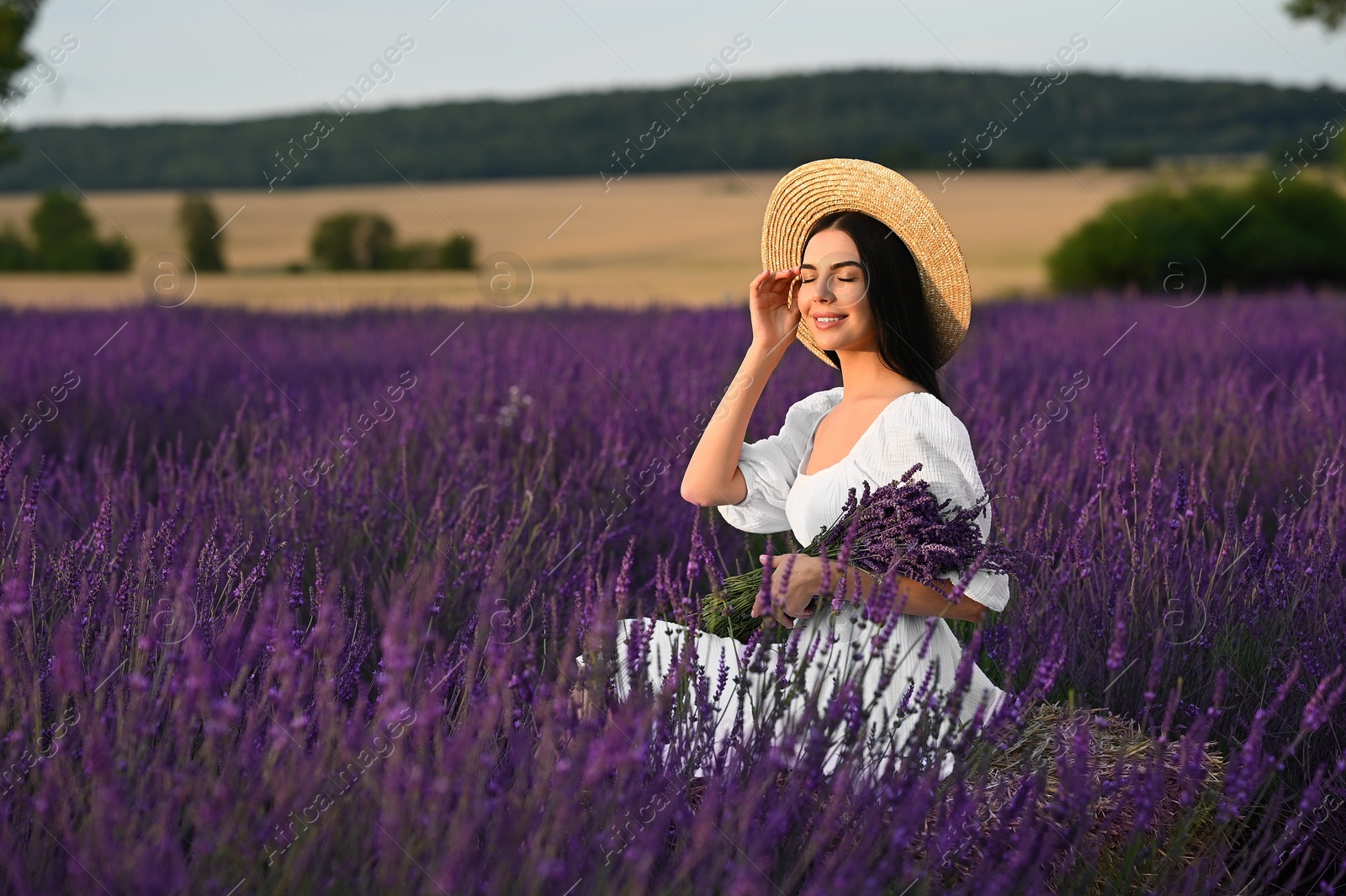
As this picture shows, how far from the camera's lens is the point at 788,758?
5.16 ft

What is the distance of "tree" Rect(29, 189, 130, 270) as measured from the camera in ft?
79.4

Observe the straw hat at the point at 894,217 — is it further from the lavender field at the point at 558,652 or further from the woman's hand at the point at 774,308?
the lavender field at the point at 558,652

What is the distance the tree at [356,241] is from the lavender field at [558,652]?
1878cm

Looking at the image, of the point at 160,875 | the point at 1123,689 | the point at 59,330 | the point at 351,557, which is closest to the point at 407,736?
the point at 160,875

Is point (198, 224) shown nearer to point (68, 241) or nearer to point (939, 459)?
point (68, 241)

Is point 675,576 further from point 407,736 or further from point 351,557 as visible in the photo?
point 407,736

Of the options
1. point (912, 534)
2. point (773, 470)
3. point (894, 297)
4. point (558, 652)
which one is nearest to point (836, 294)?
point (894, 297)

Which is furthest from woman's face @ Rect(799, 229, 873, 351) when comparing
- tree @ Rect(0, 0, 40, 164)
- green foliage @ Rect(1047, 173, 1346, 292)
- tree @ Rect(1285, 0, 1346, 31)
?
tree @ Rect(1285, 0, 1346, 31)

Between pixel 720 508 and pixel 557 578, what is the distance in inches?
29.2

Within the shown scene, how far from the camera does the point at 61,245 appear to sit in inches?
958

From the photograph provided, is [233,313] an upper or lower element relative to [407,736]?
upper

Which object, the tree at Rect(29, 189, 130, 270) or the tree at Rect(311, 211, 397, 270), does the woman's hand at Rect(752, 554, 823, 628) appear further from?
the tree at Rect(29, 189, 130, 270)

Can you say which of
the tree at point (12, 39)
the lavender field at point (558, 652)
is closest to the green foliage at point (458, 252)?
the tree at point (12, 39)

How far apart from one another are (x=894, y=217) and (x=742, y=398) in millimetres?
437
